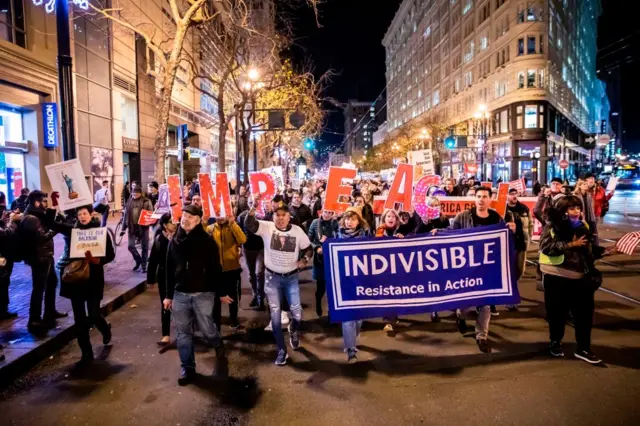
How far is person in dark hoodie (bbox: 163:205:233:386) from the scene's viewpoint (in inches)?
Result: 195

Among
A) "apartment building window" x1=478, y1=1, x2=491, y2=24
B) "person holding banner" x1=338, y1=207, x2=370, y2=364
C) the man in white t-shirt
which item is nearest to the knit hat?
the man in white t-shirt

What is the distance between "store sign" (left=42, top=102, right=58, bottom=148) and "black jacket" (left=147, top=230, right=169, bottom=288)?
13.6 metres

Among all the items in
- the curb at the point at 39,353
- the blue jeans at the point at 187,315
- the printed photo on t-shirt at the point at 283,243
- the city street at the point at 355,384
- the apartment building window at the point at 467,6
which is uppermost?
the apartment building window at the point at 467,6

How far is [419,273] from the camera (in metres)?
5.67

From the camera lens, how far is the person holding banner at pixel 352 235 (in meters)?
5.46

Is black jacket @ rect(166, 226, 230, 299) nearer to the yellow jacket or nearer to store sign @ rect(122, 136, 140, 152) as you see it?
the yellow jacket

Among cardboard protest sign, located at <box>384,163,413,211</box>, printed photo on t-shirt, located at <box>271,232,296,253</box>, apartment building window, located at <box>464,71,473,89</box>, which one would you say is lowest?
printed photo on t-shirt, located at <box>271,232,296,253</box>

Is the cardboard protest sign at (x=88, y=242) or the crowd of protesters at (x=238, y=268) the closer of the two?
the crowd of protesters at (x=238, y=268)

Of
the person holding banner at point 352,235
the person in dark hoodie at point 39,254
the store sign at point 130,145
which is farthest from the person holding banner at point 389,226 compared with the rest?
the store sign at point 130,145

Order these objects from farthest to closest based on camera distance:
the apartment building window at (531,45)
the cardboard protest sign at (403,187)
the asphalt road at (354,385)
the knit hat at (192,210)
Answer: the apartment building window at (531,45), the cardboard protest sign at (403,187), the knit hat at (192,210), the asphalt road at (354,385)

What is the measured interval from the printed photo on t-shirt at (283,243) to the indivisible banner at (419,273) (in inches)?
15.7

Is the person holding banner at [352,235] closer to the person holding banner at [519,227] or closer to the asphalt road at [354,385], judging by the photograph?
the asphalt road at [354,385]

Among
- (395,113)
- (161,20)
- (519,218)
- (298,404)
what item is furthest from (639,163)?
(298,404)

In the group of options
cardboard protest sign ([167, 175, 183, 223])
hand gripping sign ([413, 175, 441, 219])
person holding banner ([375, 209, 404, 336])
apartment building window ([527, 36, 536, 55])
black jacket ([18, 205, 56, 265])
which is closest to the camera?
black jacket ([18, 205, 56, 265])
